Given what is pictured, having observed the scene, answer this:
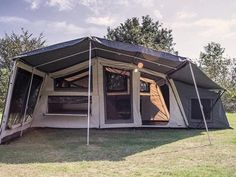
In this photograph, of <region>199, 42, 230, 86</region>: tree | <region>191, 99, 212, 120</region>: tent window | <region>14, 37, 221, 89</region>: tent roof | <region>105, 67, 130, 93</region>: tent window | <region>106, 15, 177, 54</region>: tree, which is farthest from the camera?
<region>106, 15, 177, 54</region>: tree

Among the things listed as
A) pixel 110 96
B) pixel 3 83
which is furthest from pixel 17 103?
pixel 3 83

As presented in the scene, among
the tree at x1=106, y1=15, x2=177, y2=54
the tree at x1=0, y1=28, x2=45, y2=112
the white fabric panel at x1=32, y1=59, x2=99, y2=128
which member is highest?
the tree at x1=106, y1=15, x2=177, y2=54

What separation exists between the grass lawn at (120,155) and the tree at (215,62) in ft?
40.8

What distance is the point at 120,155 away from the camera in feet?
14.9

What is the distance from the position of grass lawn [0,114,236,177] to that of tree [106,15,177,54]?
15714 mm

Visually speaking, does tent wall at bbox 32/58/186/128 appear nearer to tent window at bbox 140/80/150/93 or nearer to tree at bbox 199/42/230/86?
tent window at bbox 140/80/150/93

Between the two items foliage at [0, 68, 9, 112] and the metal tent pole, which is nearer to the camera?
the metal tent pole

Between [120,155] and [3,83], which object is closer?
[120,155]

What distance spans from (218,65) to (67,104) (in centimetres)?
1346

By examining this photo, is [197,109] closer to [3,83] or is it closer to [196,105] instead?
[196,105]

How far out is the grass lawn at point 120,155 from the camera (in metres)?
3.66

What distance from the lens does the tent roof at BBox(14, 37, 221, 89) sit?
5402mm

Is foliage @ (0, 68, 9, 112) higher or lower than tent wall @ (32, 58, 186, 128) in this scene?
higher

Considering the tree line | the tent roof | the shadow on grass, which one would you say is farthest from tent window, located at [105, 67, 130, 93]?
the tree line
